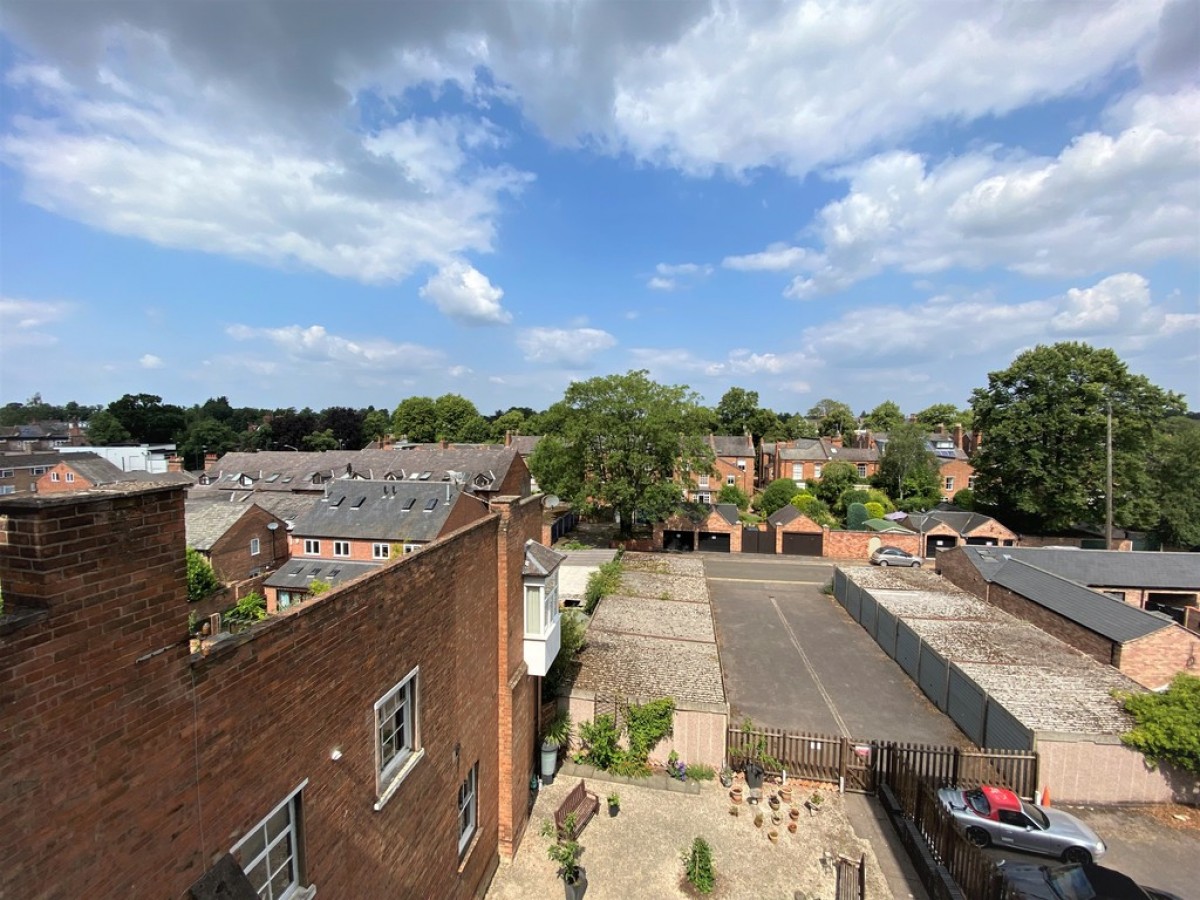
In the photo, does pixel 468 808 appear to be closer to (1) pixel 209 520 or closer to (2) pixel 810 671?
(2) pixel 810 671

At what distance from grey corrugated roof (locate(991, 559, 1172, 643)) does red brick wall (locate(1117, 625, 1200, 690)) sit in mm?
256

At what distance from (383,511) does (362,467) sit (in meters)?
20.6

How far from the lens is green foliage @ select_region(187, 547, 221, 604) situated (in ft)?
73.8

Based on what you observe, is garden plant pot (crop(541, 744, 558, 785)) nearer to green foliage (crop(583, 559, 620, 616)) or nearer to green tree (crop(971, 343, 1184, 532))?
green foliage (crop(583, 559, 620, 616))

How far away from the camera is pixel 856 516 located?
4144 centimetres

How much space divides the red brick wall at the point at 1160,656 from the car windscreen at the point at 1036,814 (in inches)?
325

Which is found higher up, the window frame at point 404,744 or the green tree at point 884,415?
the green tree at point 884,415

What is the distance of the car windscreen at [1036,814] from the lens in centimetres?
1069

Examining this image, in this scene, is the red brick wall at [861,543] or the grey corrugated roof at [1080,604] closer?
the grey corrugated roof at [1080,604]

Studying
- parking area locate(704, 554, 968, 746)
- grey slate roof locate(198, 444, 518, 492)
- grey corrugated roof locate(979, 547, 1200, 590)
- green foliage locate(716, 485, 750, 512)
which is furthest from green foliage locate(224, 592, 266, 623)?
green foliage locate(716, 485, 750, 512)

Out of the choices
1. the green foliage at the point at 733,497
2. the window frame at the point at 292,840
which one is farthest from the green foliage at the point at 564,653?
the green foliage at the point at 733,497

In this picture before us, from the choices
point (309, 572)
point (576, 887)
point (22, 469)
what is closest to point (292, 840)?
point (576, 887)

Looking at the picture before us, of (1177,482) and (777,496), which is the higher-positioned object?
(1177,482)

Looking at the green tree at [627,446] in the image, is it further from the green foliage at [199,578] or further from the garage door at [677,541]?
the green foliage at [199,578]
